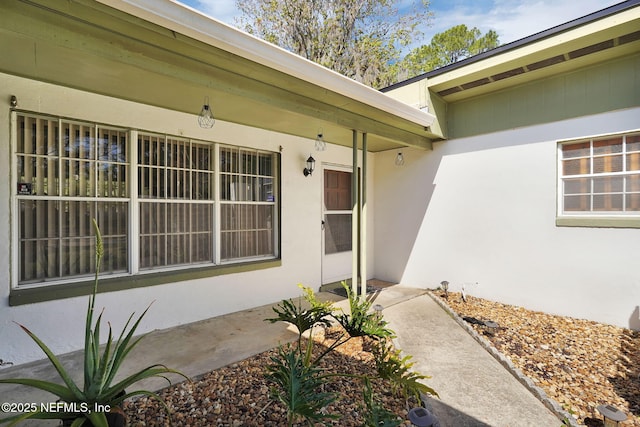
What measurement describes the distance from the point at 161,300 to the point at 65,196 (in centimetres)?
159

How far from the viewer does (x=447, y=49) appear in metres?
14.5

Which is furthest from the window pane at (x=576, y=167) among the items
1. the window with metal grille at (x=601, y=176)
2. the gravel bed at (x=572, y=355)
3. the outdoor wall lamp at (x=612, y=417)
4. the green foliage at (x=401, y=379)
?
the green foliage at (x=401, y=379)

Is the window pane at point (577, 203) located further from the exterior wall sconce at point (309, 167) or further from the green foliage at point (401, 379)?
the exterior wall sconce at point (309, 167)

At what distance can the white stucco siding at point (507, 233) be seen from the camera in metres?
4.21

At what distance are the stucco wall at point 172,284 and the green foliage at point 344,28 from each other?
8.02 metres

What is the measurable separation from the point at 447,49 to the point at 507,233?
41.8ft

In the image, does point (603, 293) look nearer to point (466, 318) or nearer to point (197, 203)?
point (466, 318)

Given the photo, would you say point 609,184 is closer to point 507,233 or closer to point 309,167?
point 507,233

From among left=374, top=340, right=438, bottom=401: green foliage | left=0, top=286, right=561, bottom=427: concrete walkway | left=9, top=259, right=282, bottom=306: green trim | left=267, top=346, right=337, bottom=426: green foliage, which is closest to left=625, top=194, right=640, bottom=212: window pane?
left=0, top=286, right=561, bottom=427: concrete walkway

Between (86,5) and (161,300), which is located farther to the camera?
(161,300)

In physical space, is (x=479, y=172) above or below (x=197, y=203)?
above

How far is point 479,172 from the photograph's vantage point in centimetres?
539

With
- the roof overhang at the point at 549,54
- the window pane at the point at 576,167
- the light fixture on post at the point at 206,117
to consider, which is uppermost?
the roof overhang at the point at 549,54

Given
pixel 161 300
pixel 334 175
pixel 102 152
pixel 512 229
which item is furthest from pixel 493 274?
pixel 102 152
